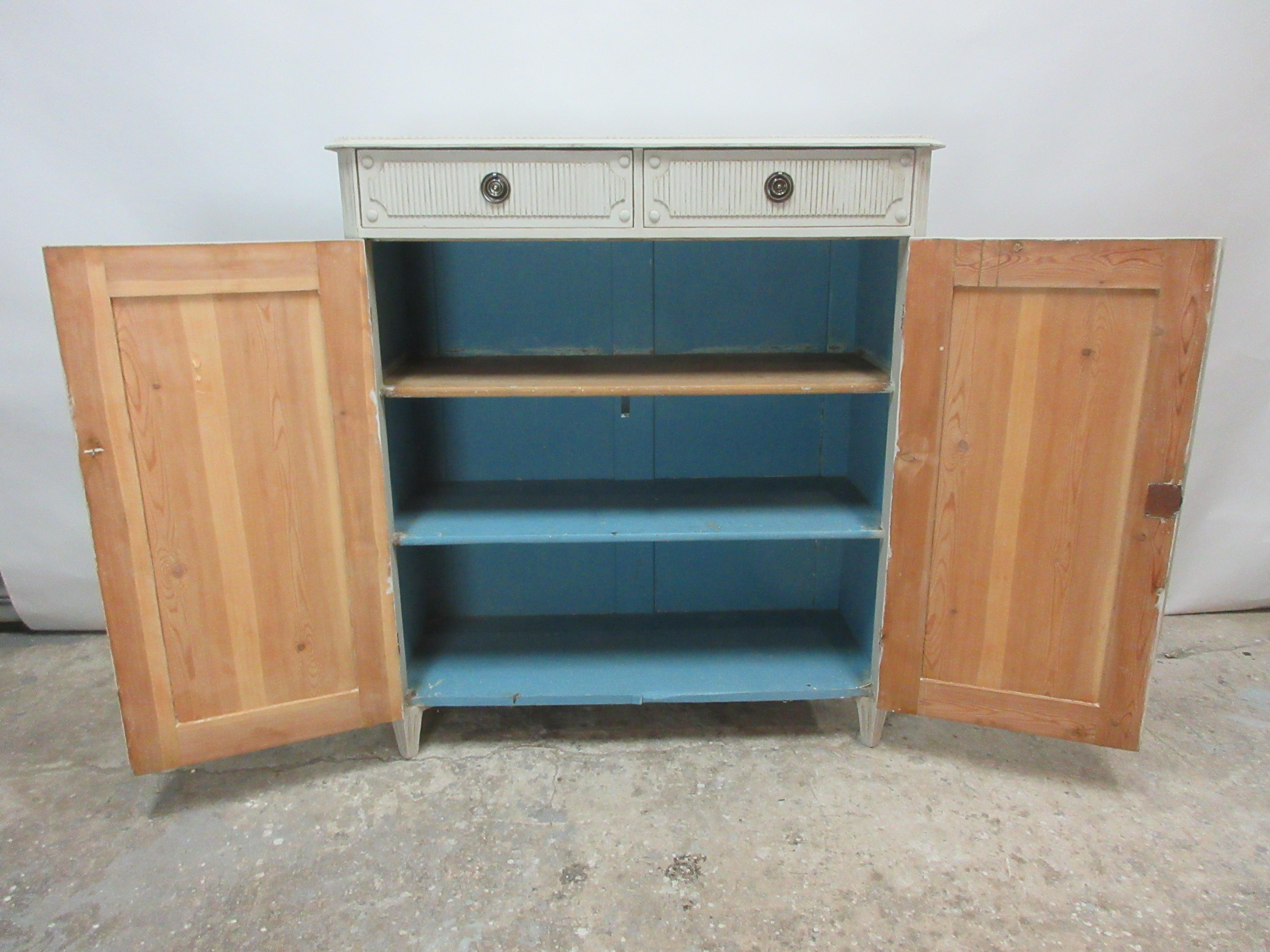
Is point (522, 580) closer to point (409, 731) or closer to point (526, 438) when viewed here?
point (526, 438)

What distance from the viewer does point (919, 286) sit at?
1.70m

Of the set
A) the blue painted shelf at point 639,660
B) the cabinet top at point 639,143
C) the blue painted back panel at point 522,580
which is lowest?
the blue painted shelf at point 639,660

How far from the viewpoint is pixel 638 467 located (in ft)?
7.68

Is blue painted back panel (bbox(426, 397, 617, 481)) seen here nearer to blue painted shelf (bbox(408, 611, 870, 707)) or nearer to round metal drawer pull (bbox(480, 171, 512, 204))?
Answer: blue painted shelf (bbox(408, 611, 870, 707))

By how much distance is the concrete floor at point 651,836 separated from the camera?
152 centimetres

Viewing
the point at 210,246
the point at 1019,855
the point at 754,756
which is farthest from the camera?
the point at 754,756

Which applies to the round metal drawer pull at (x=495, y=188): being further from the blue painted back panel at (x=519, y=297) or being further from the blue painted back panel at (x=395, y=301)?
the blue painted back panel at (x=519, y=297)

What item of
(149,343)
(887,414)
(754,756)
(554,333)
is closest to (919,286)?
(887,414)

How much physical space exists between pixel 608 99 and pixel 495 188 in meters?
0.71

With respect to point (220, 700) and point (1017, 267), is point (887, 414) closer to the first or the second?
point (1017, 267)

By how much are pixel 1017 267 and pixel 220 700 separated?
1.93 metres

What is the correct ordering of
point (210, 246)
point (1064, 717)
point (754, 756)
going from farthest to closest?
point (754, 756), point (1064, 717), point (210, 246)

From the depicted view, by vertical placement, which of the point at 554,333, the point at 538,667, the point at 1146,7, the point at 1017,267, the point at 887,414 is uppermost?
the point at 1146,7

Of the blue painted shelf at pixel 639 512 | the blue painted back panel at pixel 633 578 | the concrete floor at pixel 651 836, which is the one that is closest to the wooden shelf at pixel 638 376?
the blue painted shelf at pixel 639 512
